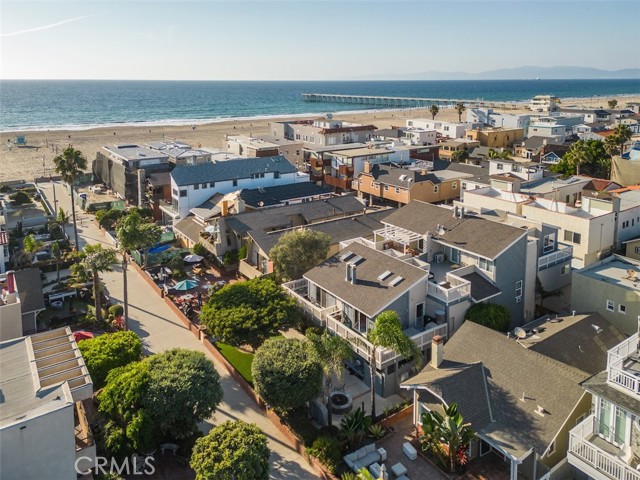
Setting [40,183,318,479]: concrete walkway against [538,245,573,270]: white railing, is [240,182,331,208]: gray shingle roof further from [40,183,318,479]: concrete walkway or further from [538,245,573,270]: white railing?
[538,245,573,270]: white railing

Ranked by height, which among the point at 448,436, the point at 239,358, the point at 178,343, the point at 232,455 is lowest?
the point at 239,358

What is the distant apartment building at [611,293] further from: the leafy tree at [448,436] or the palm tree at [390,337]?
the leafy tree at [448,436]

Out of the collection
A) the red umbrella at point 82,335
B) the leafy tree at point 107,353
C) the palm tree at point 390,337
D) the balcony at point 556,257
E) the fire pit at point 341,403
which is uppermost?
the balcony at point 556,257

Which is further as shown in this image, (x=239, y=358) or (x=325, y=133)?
(x=325, y=133)

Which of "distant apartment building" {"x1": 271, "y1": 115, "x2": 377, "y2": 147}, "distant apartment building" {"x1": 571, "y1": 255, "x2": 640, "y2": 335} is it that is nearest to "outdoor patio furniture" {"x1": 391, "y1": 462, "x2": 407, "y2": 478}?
"distant apartment building" {"x1": 571, "y1": 255, "x2": 640, "y2": 335}

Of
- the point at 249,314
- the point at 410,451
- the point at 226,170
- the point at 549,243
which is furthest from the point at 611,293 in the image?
the point at 226,170

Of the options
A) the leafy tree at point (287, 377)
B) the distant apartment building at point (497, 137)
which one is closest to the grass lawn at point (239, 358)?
the leafy tree at point (287, 377)

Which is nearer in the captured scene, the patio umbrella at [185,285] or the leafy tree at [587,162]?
the patio umbrella at [185,285]

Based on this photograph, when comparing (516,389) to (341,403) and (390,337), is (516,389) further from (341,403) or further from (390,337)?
(341,403)
